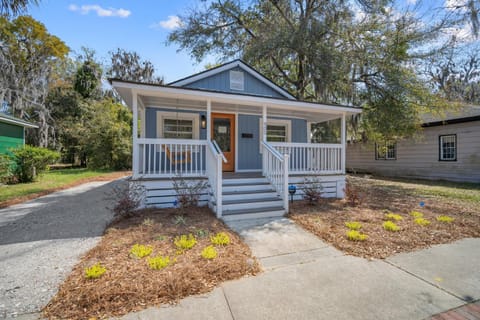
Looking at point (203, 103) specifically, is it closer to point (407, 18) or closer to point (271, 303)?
point (271, 303)

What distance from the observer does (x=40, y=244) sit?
352cm

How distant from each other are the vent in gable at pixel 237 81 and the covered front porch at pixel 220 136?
1.05 metres

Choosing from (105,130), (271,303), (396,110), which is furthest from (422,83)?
(105,130)

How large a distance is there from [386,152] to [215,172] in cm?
1267

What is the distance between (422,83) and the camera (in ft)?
28.1

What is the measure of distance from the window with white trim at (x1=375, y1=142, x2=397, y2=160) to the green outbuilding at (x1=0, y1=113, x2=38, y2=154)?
1830 cm

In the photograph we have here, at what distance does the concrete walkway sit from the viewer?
6.61 feet

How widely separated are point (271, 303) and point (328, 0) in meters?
12.1

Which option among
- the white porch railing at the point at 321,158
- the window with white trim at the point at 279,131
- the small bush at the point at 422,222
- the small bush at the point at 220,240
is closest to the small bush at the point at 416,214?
the small bush at the point at 422,222

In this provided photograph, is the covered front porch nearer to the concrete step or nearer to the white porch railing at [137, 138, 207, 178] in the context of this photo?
the white porch railing at [137, 138, 207, 178]

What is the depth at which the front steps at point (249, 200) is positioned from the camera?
4727 millimetres

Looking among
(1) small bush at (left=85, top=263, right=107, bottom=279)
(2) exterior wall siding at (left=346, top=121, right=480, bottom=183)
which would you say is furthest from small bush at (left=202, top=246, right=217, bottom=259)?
(2) exterior wall siding at (left=346, top=121, right=480, bottom=183)

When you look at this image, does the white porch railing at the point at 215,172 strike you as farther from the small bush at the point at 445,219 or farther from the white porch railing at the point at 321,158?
the small bush at the point at 445,219

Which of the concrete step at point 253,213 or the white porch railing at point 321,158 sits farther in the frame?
the white porch railing at point 321,158
